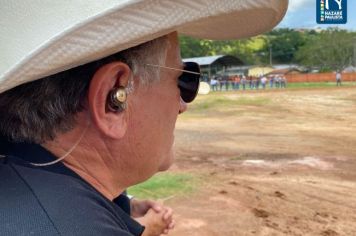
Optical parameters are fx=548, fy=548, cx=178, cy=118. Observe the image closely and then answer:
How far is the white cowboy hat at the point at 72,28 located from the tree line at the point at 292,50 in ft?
165

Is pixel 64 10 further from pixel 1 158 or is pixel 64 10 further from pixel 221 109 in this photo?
pixel 221 109

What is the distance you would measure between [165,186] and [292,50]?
72282mm

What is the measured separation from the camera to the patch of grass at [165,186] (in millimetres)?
5875

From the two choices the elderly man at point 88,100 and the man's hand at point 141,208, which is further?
the man's hand at point 141,208

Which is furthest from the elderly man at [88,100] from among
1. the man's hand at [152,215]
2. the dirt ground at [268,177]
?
the dirt ground at [268,177]

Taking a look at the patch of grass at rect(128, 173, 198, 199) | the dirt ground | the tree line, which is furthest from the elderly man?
the tree line

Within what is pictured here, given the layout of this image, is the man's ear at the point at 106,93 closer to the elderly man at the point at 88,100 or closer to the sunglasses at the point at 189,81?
the elderly man at the point at 88,100

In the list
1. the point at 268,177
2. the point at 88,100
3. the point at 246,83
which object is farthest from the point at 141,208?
the point at 246,83

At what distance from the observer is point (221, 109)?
1947cm

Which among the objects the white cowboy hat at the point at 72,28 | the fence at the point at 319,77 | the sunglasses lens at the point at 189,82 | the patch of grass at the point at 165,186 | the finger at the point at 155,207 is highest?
the white cowboy hat at the point at 72,28

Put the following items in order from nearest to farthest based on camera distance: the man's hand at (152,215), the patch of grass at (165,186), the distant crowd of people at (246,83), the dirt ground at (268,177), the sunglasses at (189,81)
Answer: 1. the sunglasses at (189,81)
2. the man's hand at (152,215)
3. the dirt ground at (268,177)
4. the patch of grass at (165,186)
5. the distant crowd of people at (246,83)

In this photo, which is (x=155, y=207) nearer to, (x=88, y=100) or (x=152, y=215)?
(x=152, y=215)

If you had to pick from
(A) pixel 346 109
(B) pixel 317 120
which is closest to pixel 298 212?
(B) pixel 317 120

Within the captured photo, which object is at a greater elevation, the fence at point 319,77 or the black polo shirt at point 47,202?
the black polo shirt at point 47,202
